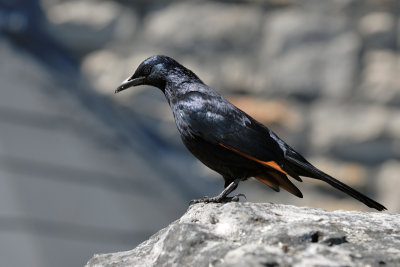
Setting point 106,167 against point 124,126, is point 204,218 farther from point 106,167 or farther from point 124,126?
point 124,126

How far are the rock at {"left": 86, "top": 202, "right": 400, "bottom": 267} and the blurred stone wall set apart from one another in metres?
3.08

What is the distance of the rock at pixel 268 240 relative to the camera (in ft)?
5.82

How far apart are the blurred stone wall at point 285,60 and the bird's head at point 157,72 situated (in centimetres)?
227

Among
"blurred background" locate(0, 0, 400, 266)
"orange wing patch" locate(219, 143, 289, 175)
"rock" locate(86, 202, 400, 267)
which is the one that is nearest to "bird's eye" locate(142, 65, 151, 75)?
"orange wing patch" locate(219, 143, 289, 175)

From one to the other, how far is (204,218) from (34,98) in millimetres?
3431

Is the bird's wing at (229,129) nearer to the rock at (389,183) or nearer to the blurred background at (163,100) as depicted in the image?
the blurred background at (163,100)

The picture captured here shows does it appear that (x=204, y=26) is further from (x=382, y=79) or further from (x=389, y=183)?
(x=389, y=183)

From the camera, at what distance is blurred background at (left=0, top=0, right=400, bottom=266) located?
5.07 metres

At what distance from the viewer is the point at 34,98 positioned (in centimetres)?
528

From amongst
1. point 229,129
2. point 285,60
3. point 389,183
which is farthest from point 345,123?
point 229,129

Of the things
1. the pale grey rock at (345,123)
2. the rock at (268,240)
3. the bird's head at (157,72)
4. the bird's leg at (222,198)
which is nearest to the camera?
the rock at (268,240)

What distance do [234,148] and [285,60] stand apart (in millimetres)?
2776

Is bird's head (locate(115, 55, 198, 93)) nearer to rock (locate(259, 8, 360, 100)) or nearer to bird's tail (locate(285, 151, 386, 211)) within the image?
bird's tail (locate(285, 151, 386, 211))

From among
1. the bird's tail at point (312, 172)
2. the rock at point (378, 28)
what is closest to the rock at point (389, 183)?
the rock at point (378, 28)
